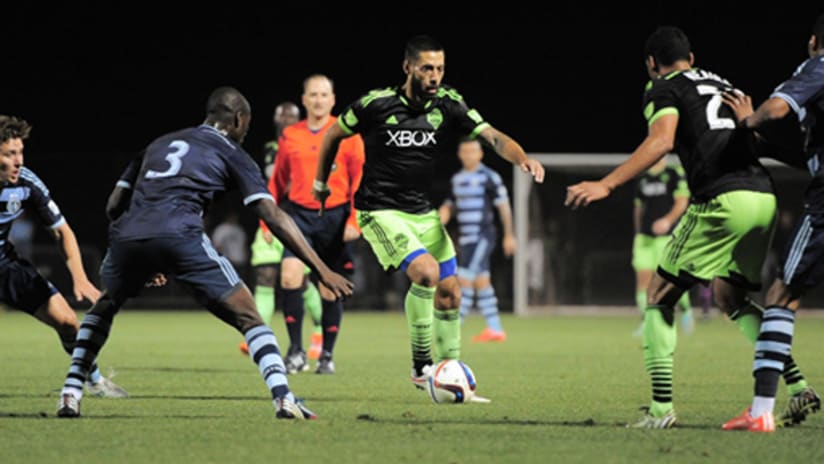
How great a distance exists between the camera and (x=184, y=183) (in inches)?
300

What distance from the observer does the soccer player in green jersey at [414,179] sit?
362 inches

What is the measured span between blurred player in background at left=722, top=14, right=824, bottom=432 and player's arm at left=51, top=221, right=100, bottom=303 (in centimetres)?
389

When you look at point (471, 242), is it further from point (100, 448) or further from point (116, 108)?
point (116, 108)

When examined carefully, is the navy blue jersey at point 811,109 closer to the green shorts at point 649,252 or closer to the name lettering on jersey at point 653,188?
the green shorts at point 649,252

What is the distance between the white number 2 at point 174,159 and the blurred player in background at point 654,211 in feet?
32.3

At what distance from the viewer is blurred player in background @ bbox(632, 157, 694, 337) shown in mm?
16828

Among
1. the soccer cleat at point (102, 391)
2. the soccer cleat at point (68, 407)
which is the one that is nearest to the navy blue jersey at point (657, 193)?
the soccer cleat at point (102, 391)

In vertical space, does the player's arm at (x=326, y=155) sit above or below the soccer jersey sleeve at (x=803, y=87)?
below

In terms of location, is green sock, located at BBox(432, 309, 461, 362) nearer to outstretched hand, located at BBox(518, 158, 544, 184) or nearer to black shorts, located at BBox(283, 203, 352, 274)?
outstretched hand, located at BBox(518, 158, 544, 184)

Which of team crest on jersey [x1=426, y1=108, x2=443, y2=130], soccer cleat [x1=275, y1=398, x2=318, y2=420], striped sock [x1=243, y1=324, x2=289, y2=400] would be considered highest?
team crest on jersey [x1=426, y1=108, x2=443, y2=130]

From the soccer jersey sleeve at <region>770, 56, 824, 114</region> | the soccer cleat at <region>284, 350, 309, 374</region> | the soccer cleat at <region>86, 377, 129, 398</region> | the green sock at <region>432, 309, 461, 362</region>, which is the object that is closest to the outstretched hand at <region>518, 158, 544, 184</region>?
the green sock at <region>432, 309, 461, 362</region>

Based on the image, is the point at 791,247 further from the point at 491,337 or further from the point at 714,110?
the point at 491,337

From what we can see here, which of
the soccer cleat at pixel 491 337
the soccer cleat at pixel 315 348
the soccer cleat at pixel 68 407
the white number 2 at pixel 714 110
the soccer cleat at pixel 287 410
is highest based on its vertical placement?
the white number 2 at pixel 714 110

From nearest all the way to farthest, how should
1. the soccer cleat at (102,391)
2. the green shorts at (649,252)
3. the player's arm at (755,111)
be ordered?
the player's arm at (755,111), the soccer cleat at (102,391), the green shorts at (649,252)
